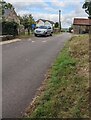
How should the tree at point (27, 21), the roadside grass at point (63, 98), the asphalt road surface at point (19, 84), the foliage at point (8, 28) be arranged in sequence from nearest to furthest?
the roadside grass at point (63, 98) → the asphalt road surface at point (19, 84) → the foliage at point (8, 28) → the tree at point (27, 21)

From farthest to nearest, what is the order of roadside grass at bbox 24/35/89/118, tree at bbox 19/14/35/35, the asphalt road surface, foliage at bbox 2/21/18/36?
tree at bbox 19/14/35/35, foliage at bbox 2/21/18/36, the asphalt road surface, roadside grass at bbox 24/35/89/118

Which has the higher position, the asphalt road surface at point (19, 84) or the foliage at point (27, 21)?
the foliage at point (27, 21)

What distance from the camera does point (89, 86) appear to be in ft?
25.9

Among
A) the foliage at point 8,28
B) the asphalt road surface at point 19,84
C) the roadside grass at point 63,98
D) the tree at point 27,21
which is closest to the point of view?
the roadside grass at point 63,98

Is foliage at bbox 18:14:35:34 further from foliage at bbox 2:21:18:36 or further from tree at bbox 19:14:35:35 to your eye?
foliage at bbox 2:21:18:36

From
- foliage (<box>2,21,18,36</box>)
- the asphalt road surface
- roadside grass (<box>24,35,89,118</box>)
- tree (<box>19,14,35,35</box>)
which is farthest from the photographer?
tree (<box>19,14,35,35</box>)

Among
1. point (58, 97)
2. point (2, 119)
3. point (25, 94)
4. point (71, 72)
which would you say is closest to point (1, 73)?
point (71, 72)

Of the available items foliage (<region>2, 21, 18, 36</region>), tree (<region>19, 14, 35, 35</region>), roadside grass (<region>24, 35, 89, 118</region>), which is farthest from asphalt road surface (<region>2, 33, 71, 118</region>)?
tree (<region>19, 14, 35, 35</region>)

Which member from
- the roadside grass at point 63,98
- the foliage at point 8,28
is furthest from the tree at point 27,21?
the roadside grass at point 63,98

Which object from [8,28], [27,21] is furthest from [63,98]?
[27,21]

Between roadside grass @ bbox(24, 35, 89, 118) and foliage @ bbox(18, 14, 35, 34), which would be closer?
roadside grass @ bbox(24, 35, 89, 118)

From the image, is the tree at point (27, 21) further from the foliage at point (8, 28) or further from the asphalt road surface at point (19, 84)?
the asphalt road surface at point (19, 84)

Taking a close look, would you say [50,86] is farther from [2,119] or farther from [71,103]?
[2,119]

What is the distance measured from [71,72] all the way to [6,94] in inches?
116
